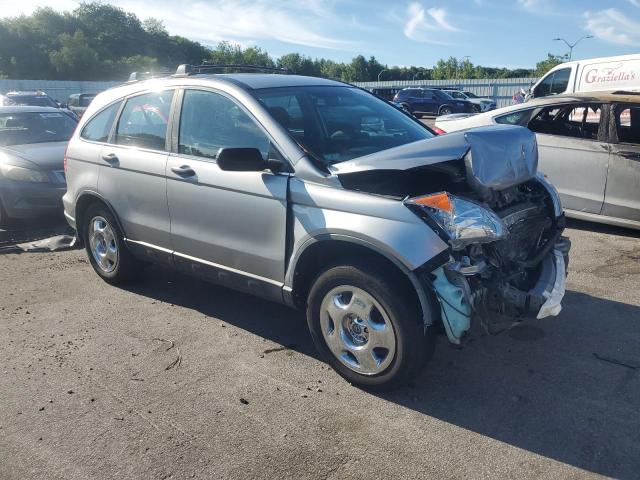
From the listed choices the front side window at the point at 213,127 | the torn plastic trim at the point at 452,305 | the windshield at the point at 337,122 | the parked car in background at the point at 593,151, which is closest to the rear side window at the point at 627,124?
the parked car in background at the point at 593,151

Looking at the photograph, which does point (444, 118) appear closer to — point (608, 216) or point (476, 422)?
point (608, 216)

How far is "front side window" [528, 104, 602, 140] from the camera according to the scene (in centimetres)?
695

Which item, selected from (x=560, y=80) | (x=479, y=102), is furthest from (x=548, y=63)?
(x=560, y=80)

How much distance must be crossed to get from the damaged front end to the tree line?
6793cm

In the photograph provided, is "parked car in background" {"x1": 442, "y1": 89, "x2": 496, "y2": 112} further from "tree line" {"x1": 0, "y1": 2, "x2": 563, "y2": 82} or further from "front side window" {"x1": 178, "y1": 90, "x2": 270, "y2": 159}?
"tree line" {"x1": 0, "y1": 2, "x2": 563, "y2": 82}

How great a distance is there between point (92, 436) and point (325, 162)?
7.07 ft

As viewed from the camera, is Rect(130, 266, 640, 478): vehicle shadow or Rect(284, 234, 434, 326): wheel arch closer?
Rect(130, 266, 640, 478): vehicle shadow

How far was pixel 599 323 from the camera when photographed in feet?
14.8

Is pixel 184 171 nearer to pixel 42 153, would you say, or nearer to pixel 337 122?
pixel 337 122

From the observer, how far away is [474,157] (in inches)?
137

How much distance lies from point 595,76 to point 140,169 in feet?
39.7

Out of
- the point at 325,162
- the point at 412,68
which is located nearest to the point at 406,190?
the point at 325,162

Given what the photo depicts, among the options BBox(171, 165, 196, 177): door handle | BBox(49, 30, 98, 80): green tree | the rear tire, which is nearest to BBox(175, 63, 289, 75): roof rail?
BBox(171, 165, 196, 177): door handle

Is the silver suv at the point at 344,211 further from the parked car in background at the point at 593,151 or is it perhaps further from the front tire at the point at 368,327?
the parked car in background at the point at 593,151
